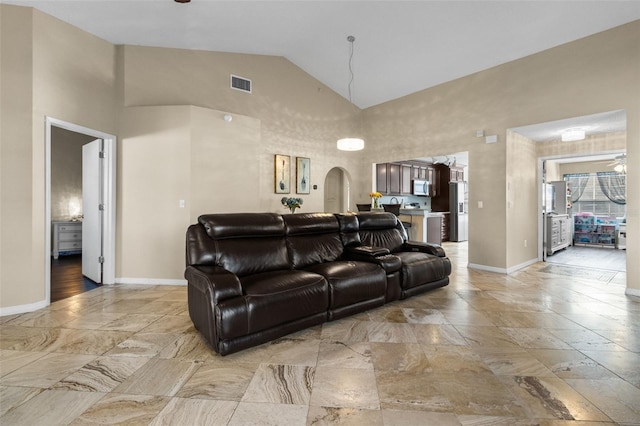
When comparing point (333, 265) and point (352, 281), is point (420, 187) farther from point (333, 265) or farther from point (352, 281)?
point (352, 281)

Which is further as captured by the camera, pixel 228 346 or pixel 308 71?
pixel 308 71

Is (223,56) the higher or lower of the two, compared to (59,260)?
higher

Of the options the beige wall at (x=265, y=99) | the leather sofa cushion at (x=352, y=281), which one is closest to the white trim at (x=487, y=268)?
the leather sofa cushion at (x=352, y=281)

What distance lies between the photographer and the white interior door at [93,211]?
4.35 meters

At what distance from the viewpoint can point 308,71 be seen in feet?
21.0

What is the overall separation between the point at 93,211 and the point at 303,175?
3640mm

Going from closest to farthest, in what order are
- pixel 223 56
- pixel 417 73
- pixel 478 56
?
pixel 478 56 < pixel 223 56 < pixel 417 73

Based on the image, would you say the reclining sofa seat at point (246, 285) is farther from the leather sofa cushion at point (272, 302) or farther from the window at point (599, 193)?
the window at point (599, 193)

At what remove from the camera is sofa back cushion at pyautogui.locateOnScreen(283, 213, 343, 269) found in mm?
3400

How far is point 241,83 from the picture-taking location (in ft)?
17.9

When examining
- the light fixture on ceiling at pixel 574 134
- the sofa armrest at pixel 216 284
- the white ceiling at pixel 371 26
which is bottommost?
the sofa armrest at pixel 216 284

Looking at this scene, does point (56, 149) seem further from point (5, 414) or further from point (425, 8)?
point (425, 8)

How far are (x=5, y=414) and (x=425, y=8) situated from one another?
17.8ft

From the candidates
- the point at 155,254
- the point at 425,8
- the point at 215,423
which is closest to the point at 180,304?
the point at 155,254
